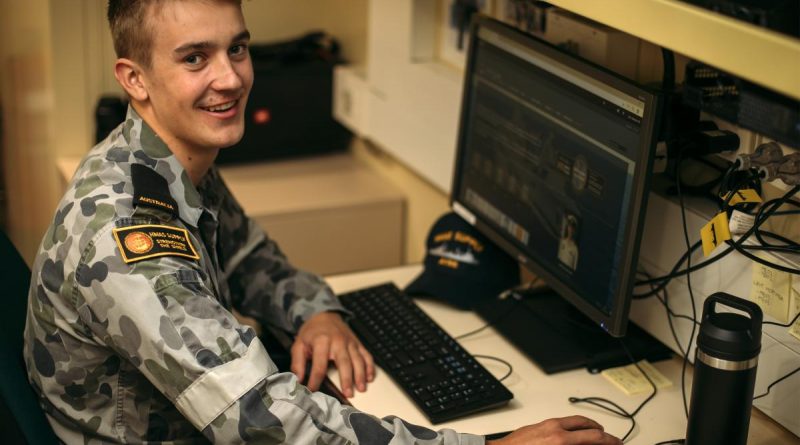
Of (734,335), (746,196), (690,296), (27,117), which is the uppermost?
(746,196)

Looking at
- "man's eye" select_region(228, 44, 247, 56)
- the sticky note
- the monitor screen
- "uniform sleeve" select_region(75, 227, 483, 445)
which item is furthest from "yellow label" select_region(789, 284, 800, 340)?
"man's eye" select_region(228, 44, 247, 56)

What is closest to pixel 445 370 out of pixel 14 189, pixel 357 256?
pixel 357 256

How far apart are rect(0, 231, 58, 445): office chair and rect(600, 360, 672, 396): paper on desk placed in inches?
32.6

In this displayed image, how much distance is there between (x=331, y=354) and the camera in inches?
65.2

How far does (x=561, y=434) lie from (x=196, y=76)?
2.30 ft

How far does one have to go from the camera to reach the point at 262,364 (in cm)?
133

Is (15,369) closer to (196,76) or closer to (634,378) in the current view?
(196,76)

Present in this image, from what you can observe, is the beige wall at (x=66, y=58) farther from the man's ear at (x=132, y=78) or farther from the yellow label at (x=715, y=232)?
the yellow label at (x=715, y=232)

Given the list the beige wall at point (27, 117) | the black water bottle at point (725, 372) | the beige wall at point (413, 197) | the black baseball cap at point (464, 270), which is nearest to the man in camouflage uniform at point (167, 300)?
the black water bottle at point (725, 372)

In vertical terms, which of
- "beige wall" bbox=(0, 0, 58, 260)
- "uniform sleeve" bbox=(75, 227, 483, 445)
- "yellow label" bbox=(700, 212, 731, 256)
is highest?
"yellow label" bbox=(700, 212, 731, 256)

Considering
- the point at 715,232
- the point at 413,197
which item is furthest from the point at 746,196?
the point at 413,197

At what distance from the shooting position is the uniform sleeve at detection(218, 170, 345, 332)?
1.79 meters

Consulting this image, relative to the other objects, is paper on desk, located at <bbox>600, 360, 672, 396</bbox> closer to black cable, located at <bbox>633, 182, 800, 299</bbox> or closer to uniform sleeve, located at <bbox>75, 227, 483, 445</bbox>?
black cable, located at <bbox>633, 182, 800, 299</bbox>

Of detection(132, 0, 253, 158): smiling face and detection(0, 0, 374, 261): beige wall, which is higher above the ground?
detection(132, 0, 253, 158): smiling face
